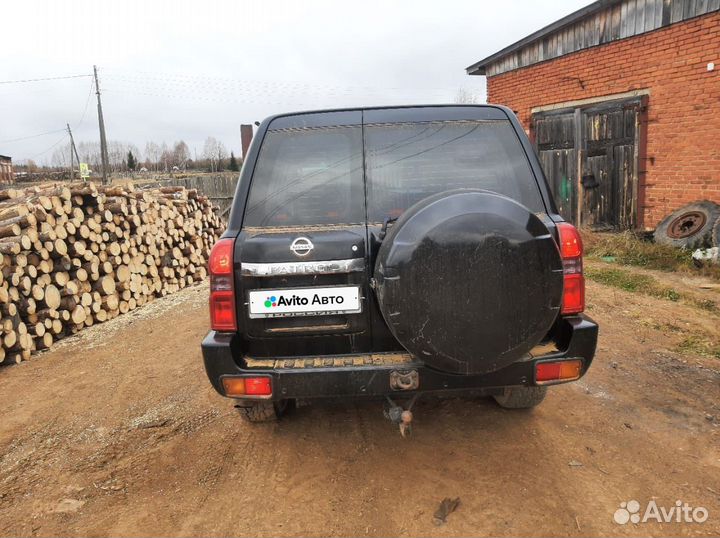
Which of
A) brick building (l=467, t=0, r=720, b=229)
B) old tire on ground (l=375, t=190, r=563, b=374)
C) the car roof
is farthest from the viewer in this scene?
brick building (l=467, t=0, r=720, b=229)

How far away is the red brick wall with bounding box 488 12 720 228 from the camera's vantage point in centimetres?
769

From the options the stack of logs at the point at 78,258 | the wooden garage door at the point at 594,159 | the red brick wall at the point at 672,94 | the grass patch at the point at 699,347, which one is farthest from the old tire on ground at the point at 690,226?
the stack of logs at the point at 78,258

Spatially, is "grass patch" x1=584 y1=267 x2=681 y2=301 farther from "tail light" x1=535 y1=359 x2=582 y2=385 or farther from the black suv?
"tail light" x1=535 y1=359 x2=582 y2=385

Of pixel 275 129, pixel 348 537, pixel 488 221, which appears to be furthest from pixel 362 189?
pixel 348 537

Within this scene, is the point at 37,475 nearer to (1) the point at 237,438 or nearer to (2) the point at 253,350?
(1) the point at 237,438

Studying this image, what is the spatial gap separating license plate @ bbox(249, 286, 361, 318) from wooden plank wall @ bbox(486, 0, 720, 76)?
28.2 ft

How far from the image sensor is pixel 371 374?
2.23 meters

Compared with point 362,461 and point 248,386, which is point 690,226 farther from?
point 248,386

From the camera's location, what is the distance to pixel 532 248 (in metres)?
1.98

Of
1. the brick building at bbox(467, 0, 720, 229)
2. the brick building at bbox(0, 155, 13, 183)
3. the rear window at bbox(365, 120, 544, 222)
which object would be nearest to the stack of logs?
the rear window at bbox(365, 120, 544, 222)

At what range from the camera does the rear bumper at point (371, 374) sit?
224cm

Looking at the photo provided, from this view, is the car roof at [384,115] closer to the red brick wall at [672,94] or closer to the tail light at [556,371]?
the tail light at [556,371]

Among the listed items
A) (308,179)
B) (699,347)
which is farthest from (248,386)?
(699,347)

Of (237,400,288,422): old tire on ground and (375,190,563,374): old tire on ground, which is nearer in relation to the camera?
(375,190,563,374): old tire on ground
